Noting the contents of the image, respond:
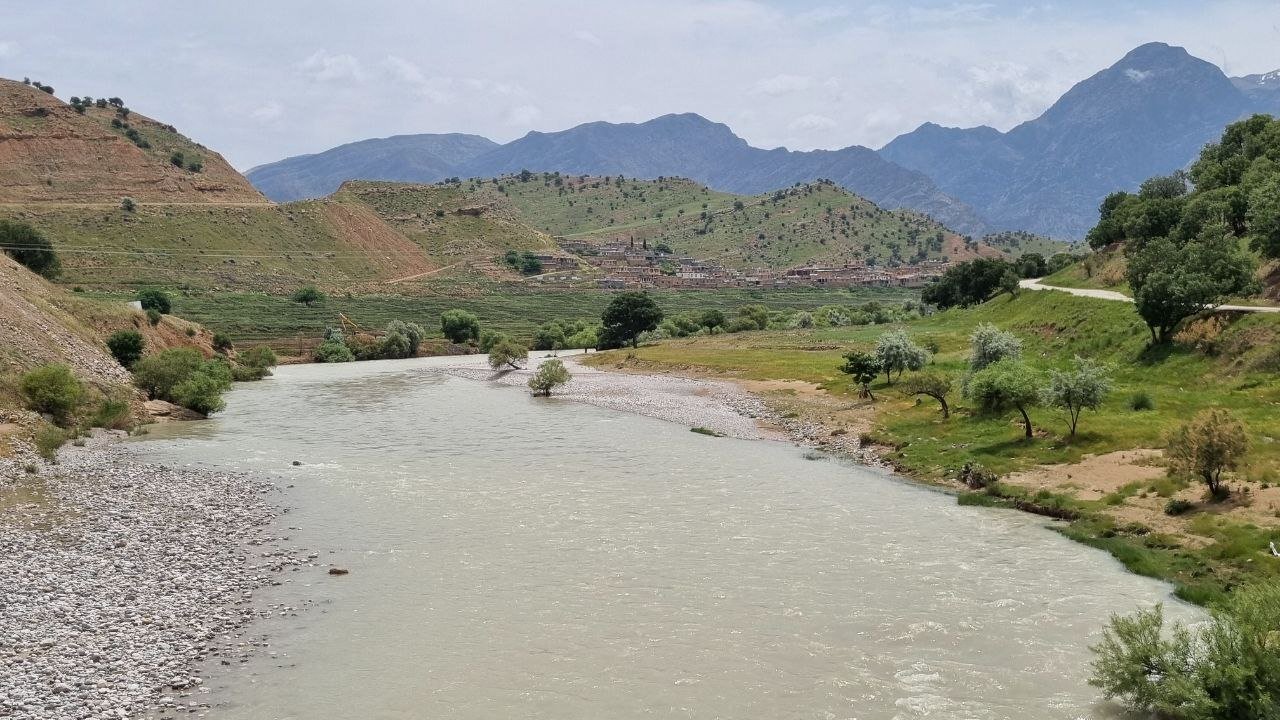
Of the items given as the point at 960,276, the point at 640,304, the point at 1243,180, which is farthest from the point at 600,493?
the point at 960,276

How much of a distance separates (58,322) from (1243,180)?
84.3 metres

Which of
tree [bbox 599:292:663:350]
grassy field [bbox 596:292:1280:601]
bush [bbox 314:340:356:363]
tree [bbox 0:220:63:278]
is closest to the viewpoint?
grassy field [bbox 596:292:1280:601]

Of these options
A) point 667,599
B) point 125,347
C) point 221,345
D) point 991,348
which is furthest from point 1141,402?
point 221,345

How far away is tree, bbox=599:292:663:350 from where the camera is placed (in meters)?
121

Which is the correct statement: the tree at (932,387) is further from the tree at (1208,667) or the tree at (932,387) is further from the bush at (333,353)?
the bush at (333,353)

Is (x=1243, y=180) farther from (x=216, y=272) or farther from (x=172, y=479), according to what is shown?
(x=216, y=272)

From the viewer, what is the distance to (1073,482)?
104ft

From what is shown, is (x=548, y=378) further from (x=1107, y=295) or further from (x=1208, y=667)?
(x=1208, y=667)

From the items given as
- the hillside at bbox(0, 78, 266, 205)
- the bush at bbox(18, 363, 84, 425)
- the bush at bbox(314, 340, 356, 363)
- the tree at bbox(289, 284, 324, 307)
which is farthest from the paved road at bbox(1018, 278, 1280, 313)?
the hillside at bbox(0, 78, 266, 205)

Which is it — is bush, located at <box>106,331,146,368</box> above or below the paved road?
below

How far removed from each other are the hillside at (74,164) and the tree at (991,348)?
158001mm

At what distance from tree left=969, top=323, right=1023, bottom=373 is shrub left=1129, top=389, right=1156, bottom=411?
8.46m

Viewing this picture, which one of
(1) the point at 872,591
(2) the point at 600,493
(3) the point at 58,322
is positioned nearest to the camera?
(1) the point at 872,591

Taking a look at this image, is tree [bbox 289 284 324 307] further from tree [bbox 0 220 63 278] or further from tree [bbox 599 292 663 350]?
tree [bbox 599 292 663 350]
